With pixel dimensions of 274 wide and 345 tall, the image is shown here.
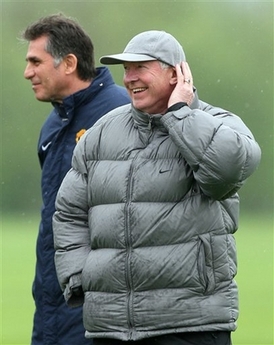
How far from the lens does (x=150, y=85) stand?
4.27 metres

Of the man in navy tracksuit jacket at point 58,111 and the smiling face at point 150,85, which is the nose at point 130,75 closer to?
the smiling face at point 150,85

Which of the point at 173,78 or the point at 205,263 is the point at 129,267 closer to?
the point at 205,263

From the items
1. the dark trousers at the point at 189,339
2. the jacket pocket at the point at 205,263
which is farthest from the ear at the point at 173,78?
the dark trousers at the point at 189,339

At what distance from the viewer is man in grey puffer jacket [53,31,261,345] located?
13.5 feet

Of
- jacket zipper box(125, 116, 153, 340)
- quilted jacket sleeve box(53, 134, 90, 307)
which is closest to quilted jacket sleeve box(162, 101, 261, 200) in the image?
jacket zipper box(125, 116, 153, 340)

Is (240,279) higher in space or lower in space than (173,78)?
lower

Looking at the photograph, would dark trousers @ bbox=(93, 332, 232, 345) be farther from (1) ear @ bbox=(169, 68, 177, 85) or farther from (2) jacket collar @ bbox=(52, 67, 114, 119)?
(2) jacket collar @ bbox=(52, 67, 114, 119)

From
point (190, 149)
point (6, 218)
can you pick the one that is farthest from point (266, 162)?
point (190, 149)

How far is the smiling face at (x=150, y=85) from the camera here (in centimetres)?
427

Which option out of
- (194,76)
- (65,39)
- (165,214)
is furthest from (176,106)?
(194,76)

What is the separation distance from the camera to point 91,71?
17.8 feet

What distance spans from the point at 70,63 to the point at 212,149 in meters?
1.49

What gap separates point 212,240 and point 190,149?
324 millimetres

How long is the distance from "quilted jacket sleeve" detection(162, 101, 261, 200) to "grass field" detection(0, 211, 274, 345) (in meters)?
5.59
